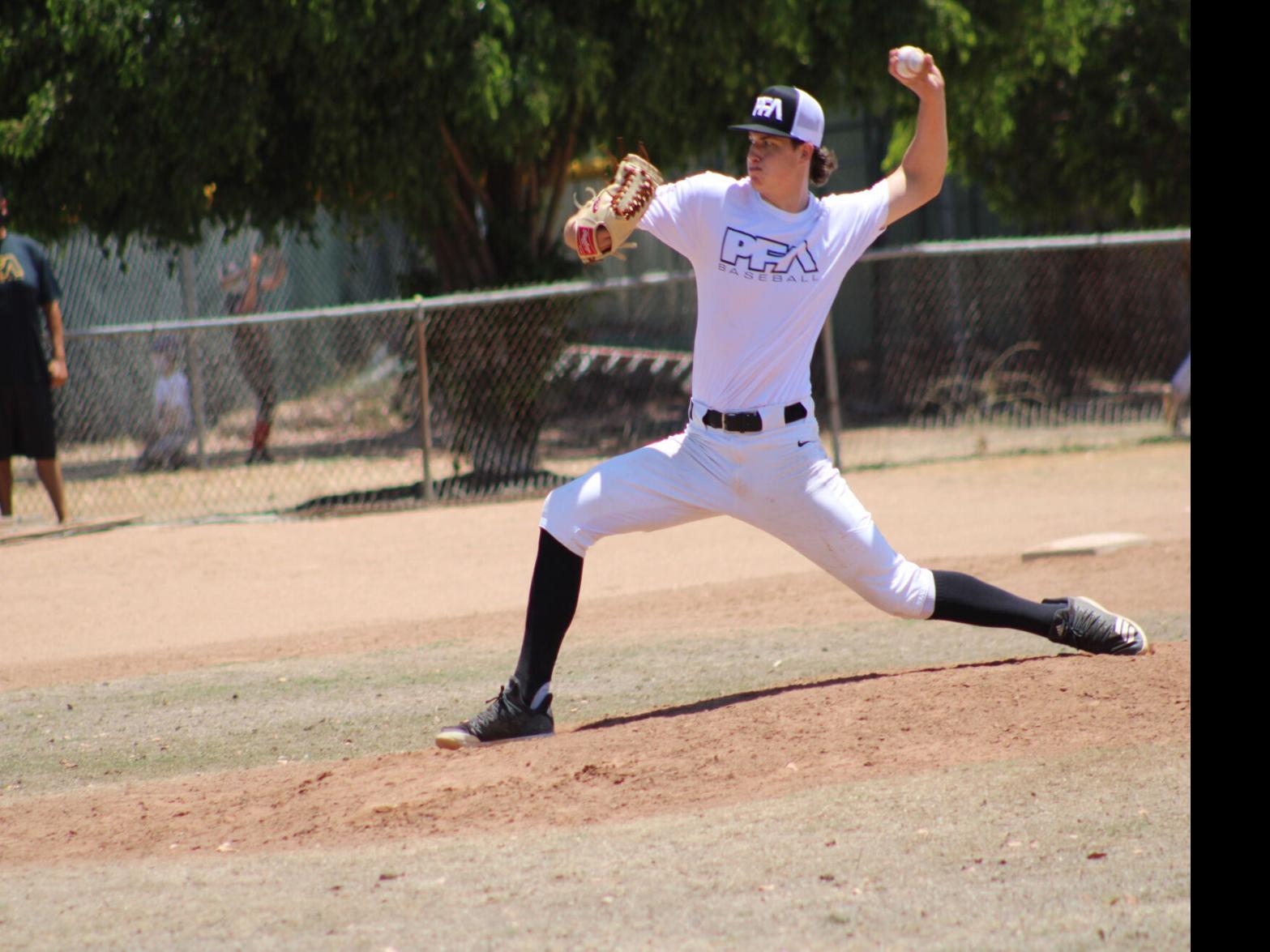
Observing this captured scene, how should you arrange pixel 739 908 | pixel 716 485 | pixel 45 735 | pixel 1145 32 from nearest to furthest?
pixel 739 908
pixel 716 485
pixel 45 735
pixel 1145 32

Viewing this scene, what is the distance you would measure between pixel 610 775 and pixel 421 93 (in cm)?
736

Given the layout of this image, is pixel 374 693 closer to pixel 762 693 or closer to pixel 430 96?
pixel 762 693

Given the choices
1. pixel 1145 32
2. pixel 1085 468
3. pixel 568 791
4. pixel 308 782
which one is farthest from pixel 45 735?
pixel 1145 32

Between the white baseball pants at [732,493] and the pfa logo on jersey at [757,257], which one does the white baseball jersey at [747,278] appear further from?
the white baseball pants at [732,493]

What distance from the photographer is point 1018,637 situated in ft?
22.1

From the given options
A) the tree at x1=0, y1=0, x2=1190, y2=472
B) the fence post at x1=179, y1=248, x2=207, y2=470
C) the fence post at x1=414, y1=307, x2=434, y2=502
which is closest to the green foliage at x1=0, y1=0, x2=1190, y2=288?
the tree at x1=0, y1=0, x2=1190, y2=472

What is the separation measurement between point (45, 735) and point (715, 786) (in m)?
2.76

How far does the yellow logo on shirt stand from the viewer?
9.69 m

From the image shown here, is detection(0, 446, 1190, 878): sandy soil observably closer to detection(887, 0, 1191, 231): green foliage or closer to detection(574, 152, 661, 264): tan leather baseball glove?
detection(574, 152, 661, 264): tan leather baseball glove

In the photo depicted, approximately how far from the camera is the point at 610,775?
178 inches

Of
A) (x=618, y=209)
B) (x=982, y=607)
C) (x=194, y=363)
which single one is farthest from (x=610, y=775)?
(x=194, y=363)

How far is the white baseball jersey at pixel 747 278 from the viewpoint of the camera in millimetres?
4875

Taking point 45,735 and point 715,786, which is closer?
point 715,786
